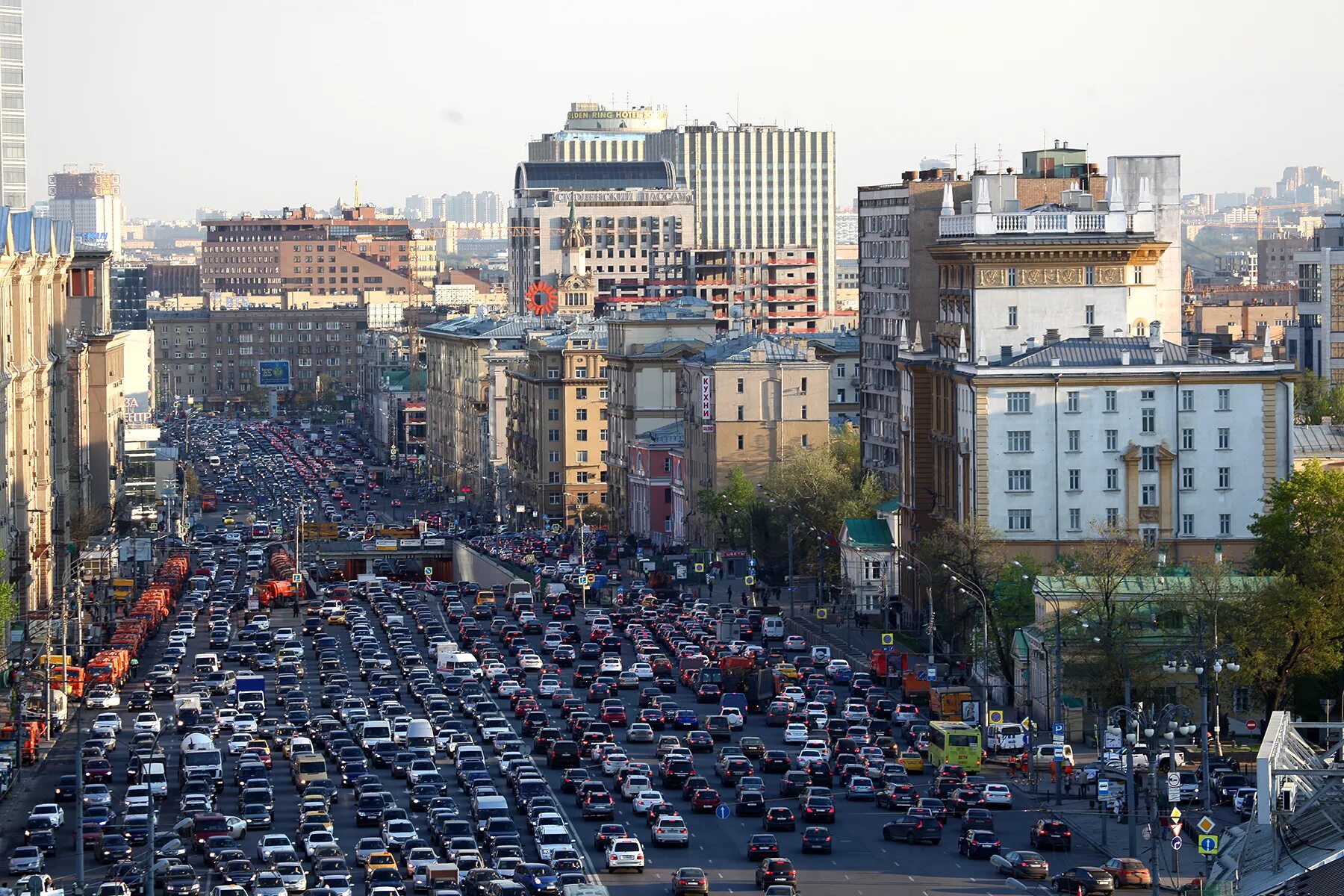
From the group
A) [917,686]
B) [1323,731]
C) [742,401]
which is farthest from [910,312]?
[1323,731]

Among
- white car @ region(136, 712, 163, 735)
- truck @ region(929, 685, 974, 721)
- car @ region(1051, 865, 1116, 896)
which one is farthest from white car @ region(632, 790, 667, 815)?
white car @ region(136, 712, 163, 735)

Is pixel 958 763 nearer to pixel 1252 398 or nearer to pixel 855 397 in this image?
pixel 1252 398

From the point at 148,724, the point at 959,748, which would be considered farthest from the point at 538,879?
the point at 148,724

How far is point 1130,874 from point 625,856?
12831mm

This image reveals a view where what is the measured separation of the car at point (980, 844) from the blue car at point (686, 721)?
26827 millimetres

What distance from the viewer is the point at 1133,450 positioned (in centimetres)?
11856

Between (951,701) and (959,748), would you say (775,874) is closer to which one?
(959,748)

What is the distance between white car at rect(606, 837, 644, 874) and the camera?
233 ft

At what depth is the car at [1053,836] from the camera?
74500mm

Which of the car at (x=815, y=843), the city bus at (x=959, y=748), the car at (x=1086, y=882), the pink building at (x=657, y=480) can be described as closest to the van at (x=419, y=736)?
the city bus at (x=959, y=748)

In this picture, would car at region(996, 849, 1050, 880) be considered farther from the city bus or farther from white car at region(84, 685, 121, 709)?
white car at region(84, 685, 121, 709)

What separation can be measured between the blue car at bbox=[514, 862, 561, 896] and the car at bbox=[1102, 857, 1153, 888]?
529 inches

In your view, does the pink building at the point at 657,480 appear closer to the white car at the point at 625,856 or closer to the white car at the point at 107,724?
the white car at the point at 107,724

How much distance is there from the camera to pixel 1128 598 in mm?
97375
